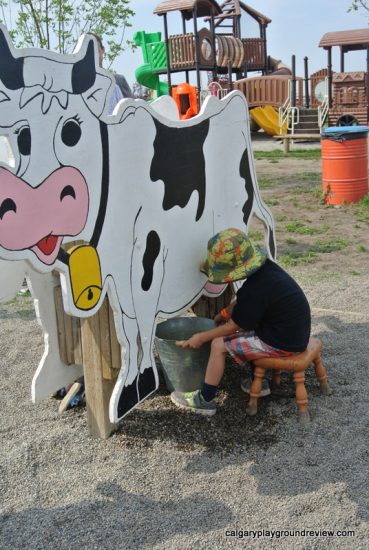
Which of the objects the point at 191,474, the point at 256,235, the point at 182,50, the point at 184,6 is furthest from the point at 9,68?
the point at 184,6

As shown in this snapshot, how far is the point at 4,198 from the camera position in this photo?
6.82 ft

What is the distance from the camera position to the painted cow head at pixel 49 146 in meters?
2.08

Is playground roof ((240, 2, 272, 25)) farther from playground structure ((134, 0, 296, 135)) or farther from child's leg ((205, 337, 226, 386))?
child's leg ((205, 337, 226, 386))

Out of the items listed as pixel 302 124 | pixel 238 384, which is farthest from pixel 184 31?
pixel 238 384

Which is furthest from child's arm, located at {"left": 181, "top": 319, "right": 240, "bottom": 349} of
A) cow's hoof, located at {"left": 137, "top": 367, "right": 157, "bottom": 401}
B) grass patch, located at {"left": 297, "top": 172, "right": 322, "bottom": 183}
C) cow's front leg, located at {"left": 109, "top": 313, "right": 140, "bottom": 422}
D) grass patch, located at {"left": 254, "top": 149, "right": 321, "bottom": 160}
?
grass patch, located at {"left": 254, "top": 149, "right": 321, "bottom": 160}

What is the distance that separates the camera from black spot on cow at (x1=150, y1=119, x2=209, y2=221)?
2865 mm

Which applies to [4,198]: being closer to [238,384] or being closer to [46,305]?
[46,305]

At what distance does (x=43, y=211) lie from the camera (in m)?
2.25

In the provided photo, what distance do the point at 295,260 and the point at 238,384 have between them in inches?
113

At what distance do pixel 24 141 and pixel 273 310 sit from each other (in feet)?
4.96

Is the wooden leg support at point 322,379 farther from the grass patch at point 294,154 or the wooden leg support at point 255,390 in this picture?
the grass patch at point 294,154

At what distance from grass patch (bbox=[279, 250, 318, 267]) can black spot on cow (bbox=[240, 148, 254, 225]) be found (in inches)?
95.0

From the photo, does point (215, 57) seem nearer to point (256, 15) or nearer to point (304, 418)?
point (256, 15)

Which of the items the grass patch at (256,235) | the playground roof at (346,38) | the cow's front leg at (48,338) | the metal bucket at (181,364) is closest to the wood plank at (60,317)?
the cow's front leg at (48,338)
